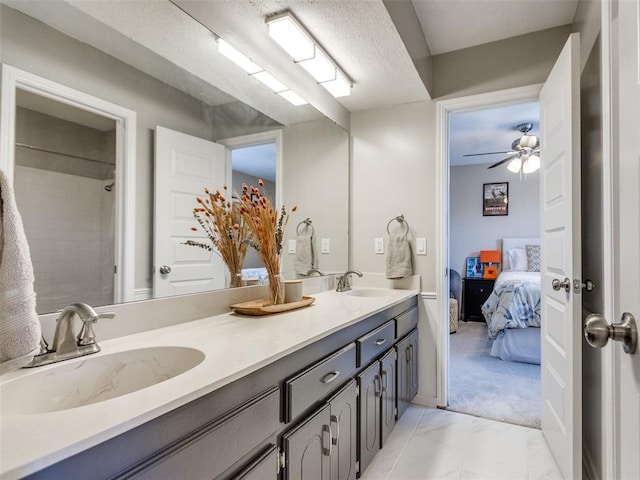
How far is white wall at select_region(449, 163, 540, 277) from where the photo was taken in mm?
5512

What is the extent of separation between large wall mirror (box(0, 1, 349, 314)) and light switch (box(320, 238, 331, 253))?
100 cm

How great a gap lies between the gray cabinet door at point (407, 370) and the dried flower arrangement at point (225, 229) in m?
1.08

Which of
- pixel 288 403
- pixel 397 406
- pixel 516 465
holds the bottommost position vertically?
pixel 516 465

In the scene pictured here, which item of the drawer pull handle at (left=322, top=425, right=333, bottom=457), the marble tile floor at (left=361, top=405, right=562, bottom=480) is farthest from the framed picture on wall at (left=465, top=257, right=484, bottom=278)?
the drawer pull handle at (left=322, top=425, right=333, bottom=457)

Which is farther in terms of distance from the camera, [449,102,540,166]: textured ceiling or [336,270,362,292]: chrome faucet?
[449,102,540,166]: textured ceiling

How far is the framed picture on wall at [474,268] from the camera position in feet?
18.5

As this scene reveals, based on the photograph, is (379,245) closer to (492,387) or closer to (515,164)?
(492,387)

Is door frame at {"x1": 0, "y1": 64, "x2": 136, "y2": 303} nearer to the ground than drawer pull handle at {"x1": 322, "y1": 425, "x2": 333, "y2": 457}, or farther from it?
farther from it

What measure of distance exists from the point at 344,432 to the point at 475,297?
15.0 feet

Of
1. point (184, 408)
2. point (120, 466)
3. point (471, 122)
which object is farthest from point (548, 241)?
point (471, 122)

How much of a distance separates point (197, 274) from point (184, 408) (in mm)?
845

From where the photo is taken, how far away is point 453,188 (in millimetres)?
5992

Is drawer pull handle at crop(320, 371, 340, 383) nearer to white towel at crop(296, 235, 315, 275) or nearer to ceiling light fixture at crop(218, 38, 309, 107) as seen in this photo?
white towel at crop(296, 235, 315, 275)

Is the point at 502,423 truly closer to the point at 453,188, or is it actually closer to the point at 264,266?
the point at 264,266
